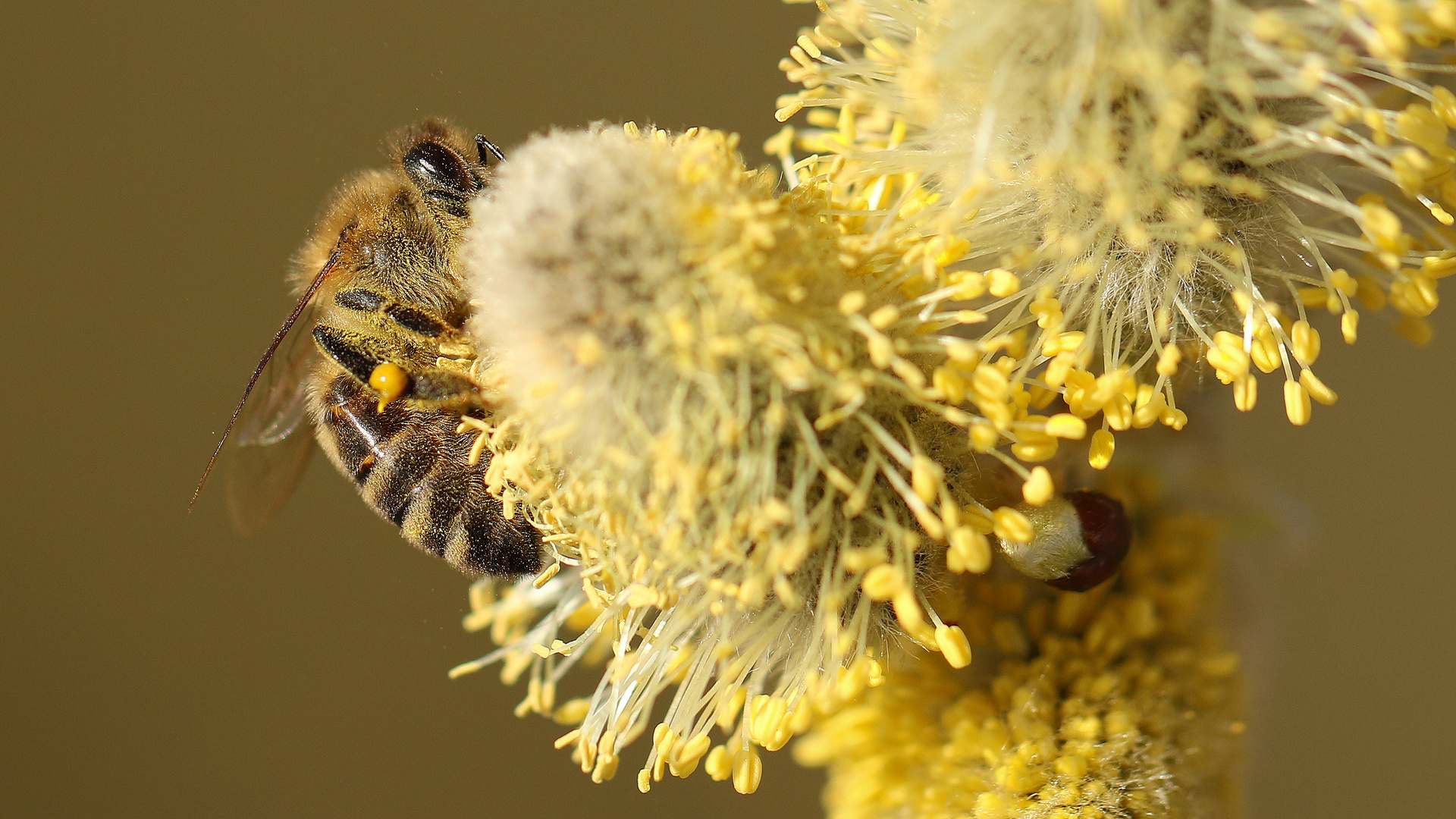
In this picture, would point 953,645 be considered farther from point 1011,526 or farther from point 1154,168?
point 1154,168

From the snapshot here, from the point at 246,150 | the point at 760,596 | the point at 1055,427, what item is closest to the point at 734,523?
the point at 760,596

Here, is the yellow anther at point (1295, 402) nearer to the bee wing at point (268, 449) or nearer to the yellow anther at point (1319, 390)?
the yellow anther at point (1319, 390)

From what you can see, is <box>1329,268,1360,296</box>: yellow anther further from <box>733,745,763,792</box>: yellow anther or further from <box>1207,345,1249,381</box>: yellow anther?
<box>733,745,763,792</box>: yellow anther

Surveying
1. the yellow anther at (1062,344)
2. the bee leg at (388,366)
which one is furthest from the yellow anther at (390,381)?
the yellow anther at (1062,344)

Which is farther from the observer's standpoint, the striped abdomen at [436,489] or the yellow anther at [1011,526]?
the striped abdomen at [436,489]

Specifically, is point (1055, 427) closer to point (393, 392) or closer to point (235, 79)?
point (393, 392)

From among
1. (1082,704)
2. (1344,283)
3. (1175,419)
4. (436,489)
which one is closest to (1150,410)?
(1175,419)
